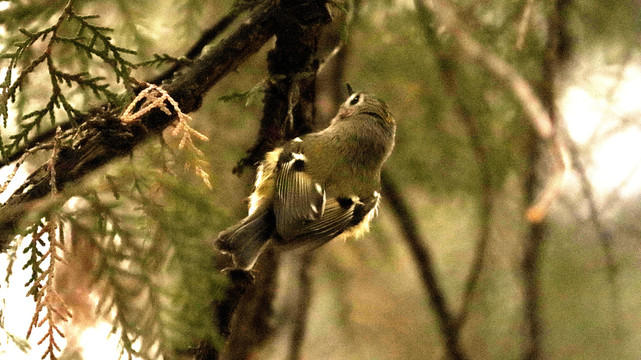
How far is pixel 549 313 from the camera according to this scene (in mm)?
3111

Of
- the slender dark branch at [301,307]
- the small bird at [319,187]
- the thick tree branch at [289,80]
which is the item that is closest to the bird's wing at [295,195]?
the small bird at [319,187]

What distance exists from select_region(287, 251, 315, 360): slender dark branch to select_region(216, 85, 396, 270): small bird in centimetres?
35

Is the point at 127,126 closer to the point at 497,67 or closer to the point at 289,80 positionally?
the point at 289,80

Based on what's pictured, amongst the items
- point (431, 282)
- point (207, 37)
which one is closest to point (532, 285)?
point (431, 282)

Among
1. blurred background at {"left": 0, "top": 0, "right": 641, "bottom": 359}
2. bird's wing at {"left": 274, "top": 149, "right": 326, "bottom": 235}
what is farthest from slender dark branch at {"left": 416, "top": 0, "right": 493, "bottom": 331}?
bird's wing at {"left": 274, "top": 149, "right": 326, "bottom": 235}

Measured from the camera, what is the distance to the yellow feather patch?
171cm

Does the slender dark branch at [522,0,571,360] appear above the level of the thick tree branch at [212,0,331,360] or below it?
below

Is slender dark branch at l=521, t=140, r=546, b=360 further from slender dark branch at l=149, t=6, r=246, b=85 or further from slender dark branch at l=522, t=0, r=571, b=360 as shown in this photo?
slender dark branch at l=149, t=6, r=246, b=85

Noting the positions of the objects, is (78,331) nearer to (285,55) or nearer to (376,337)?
(285,55)

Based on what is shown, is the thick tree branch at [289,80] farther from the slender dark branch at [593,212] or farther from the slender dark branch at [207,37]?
the slender dark branch at [593,212]

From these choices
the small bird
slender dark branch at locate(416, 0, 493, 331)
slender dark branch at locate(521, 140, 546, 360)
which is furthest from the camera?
slender dark branch at locate(521, 140, 546, 360)

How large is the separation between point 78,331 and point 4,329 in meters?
0.32

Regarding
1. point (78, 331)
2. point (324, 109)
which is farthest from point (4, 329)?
Answer: point (324, 109)

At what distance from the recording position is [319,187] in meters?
1.77
